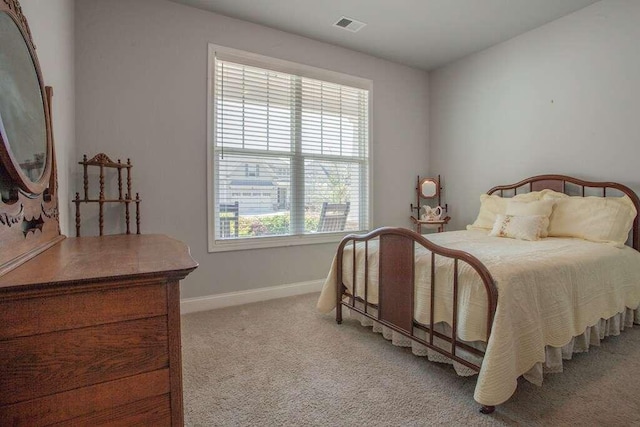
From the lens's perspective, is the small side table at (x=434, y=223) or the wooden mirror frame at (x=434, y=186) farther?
the wooden mirror frame at (x=434, y=186)

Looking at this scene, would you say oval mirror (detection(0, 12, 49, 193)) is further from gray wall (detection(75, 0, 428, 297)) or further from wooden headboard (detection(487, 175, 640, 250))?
wooden headboard (detection(487, 175, 640, 250))

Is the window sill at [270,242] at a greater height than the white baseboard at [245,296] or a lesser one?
greater

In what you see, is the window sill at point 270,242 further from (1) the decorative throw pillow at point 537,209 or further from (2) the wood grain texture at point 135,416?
(2) the wood grain texture at point 135,416

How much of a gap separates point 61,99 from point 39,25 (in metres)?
0.57

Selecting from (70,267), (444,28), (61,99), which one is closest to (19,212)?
(70,267)

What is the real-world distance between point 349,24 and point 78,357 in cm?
335

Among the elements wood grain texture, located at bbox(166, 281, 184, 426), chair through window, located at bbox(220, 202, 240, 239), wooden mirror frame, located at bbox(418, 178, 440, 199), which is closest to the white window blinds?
chair through window, located at bbox(220, 202, 240, 239)

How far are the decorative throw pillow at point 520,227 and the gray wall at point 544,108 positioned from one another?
750 millimetres

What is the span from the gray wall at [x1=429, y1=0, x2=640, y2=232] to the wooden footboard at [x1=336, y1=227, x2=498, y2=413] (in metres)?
2.12

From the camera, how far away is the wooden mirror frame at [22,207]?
2.97ft

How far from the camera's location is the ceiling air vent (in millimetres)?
3104

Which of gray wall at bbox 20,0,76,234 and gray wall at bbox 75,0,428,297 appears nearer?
gray wall at bbox 20,0,76,234

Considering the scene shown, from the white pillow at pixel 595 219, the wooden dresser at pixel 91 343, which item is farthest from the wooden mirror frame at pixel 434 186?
the wooden dresser at pixel 91 343

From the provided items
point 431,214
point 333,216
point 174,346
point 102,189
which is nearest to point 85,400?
point 174,346
